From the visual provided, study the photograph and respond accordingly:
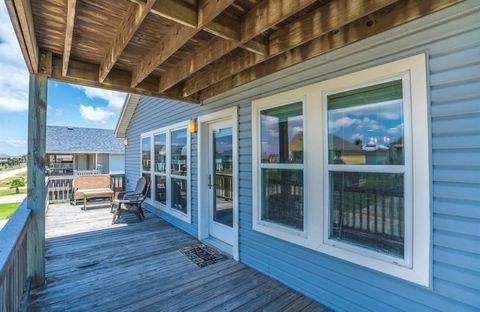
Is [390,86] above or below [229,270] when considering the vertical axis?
above

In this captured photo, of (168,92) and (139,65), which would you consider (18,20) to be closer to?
(139,65)

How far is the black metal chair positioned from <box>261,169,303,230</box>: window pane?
3.83 m

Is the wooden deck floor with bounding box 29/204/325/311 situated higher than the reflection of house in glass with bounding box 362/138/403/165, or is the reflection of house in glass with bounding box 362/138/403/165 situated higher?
the reflection of house in glass with bounding box 362/138/403/165

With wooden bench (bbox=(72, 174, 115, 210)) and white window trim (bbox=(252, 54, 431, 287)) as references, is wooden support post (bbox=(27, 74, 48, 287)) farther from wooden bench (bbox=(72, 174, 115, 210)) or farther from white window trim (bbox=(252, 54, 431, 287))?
wooden bench (bbox=(72, 174, 115, 210))

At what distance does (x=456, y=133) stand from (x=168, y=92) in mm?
3504

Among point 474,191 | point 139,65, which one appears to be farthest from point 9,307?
point 474,191

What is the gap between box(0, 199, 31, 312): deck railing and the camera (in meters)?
1.38

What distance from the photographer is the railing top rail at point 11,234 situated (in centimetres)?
132

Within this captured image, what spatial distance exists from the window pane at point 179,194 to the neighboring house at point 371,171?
1694mm

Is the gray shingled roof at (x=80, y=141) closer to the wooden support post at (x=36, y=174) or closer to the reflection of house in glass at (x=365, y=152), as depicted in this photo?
the wooden support post at (x=36, y=174)

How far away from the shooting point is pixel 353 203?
219 cm

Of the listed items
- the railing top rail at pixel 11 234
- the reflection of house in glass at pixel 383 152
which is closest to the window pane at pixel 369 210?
the reflection of house in glass at pixel 383 152

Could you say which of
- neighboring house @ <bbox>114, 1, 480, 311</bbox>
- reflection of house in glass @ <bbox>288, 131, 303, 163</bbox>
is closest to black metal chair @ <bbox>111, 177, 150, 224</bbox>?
neighboring house @ <bbox>114, 1, 480, 311</bbox>

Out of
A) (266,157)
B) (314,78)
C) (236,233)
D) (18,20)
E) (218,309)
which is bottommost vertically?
(218,309)
